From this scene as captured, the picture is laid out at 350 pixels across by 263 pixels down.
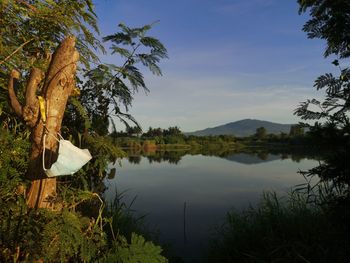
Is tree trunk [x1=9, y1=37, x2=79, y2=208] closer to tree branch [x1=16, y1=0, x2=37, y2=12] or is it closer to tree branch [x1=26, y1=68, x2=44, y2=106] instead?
tree branch [x1=26, y1=68, x2=44, y2=106]

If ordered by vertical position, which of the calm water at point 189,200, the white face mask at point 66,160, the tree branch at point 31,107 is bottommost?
the calm water at point 189,200

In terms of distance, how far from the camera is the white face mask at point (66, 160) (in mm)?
2148

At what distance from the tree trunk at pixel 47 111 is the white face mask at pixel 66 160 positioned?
221 mm

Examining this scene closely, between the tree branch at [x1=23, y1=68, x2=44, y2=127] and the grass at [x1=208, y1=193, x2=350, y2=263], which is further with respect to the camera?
the grass at [x1=208, y1=193, x2=350, y2=263]

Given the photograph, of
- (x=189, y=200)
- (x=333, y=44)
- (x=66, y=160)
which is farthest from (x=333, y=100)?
(x=189, y=200)

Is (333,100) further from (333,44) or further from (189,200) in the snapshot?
(189,200)

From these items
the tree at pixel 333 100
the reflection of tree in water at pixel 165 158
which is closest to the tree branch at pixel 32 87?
the tree at pixel 333 100

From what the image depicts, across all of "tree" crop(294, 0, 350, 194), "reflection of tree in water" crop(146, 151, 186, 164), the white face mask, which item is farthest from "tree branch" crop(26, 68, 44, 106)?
"reflection of tree in water" crop(146, 151, 186, 164)

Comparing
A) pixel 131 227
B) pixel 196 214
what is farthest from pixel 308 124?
pixel 196 214

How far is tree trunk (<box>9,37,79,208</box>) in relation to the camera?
2378 mm

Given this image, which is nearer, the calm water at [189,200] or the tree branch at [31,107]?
the tree branch at [31,107]

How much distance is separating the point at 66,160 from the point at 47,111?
0.45 m

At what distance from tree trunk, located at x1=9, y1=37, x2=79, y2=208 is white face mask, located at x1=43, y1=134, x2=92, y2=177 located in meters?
0.22

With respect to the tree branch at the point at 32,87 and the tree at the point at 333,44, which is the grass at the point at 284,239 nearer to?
the tree at the point at 333,44
